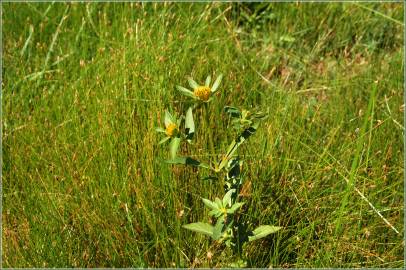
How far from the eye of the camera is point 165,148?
224 centimetres

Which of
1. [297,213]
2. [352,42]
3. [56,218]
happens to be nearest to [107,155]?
[56,218]

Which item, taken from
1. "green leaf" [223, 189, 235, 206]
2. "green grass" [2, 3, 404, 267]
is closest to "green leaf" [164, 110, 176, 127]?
"green grass" [2, 3, 404, 267]

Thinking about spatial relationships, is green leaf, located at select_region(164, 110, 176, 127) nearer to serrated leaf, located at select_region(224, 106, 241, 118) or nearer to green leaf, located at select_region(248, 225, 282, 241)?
serrated leaf, located at select_region(224, 106, 241, 118)

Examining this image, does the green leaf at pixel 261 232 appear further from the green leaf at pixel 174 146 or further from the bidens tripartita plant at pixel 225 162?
the green leaf at pixel 174 146

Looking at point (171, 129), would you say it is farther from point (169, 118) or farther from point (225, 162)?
point (225, 162)

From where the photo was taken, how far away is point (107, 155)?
2.25m

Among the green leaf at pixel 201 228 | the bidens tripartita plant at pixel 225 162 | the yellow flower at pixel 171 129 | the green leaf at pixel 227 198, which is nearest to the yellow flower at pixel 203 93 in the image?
the bidens tripartita plant at pixel 225 162

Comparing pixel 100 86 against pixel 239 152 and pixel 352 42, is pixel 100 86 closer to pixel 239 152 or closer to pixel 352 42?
pixel 239 152

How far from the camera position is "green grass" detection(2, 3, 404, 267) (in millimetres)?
2061

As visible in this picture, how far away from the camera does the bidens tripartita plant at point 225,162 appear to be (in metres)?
1.76

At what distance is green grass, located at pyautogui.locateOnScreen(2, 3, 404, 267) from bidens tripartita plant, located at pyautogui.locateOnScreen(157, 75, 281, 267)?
9 cm

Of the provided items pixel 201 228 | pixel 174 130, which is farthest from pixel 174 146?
pixel 201 228

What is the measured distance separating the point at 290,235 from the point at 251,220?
0.15 metres

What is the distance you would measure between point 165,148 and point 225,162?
18.0 inches
